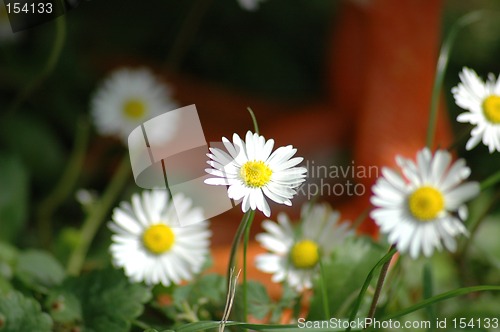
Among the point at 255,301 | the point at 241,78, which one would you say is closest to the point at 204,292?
the point at 255,301

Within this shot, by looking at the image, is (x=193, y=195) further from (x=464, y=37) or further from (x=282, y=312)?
(x=464, y=37)

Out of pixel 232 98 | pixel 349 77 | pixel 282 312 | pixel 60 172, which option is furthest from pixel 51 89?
pixel 282 312

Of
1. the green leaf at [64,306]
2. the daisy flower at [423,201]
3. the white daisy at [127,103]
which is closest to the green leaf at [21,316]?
the green leaf at [64,306]

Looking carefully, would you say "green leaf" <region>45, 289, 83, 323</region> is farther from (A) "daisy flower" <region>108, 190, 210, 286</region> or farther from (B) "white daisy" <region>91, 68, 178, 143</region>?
(B) "white daisy" <region>91, 68, 178, 143</region>

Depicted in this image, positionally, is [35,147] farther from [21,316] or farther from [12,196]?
[21,316]

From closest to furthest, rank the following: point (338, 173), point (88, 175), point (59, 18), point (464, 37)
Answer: point (59, 18)
point (338, 173)
point (88, 175)
point (464, 37)

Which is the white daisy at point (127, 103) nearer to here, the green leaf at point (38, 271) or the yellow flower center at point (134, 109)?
the yellow flower center at point (134, 109)
